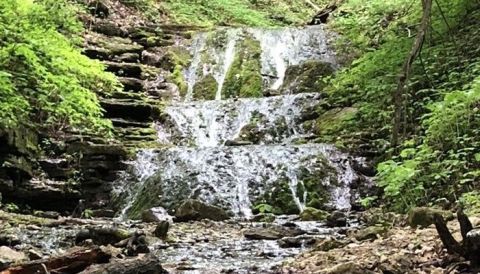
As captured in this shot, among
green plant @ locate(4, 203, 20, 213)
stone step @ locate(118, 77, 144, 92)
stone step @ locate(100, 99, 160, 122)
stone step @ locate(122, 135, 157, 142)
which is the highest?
stone step @ locate(118, 77, 144, 92)

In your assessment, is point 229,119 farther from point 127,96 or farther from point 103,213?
point 103,213

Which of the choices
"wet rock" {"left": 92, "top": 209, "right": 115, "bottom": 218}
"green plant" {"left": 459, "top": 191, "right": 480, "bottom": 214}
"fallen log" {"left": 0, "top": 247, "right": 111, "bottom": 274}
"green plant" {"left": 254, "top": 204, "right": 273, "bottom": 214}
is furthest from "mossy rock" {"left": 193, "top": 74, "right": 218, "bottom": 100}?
"fallen log" {"left": 0, "top": 247, "right": 111, "bottom": 274}

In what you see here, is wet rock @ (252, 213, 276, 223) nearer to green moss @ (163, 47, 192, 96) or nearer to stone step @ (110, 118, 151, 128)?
stone step @ (110, 118, 151, 128)

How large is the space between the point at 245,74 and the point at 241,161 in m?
5.99

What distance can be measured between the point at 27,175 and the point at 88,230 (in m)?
3.56

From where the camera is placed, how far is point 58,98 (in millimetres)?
9797

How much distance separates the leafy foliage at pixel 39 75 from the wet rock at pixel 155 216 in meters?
2.46

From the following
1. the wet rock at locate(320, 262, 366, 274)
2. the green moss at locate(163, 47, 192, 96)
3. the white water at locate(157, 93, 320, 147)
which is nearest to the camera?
the wet rock at locate(320, 262, 366, 274)

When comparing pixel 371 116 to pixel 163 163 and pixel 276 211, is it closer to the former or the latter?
pixel 276 211

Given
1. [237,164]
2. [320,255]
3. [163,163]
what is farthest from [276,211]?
[320,255]

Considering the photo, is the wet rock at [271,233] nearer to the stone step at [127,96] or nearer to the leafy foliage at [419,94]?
the leafy foliage at [419,94]

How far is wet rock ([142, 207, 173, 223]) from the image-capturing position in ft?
27.7

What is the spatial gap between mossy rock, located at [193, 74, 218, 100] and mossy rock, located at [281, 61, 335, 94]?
6.69 ft

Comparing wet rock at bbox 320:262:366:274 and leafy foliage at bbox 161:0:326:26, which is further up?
leafy foliage at bbox 161:0:326:26
